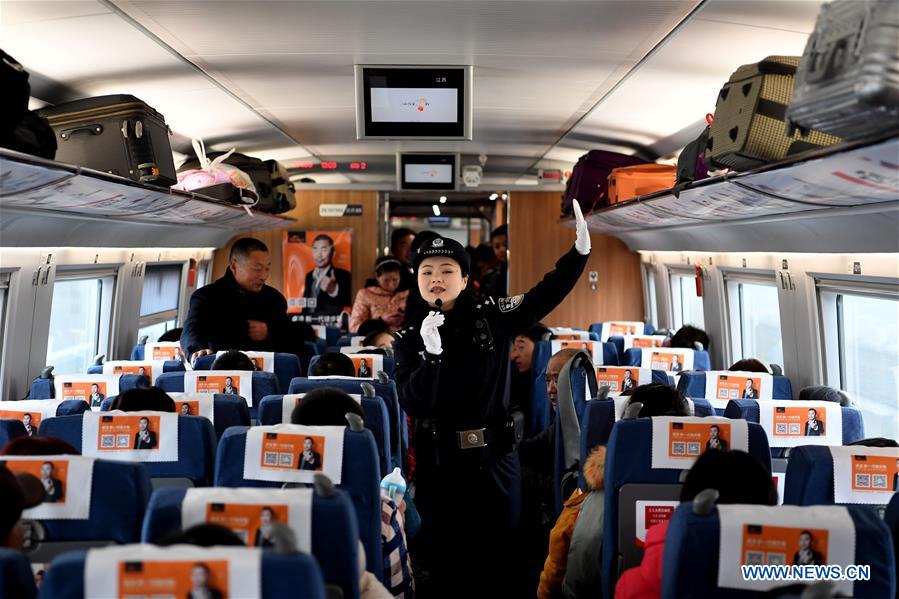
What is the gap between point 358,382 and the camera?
5.05m

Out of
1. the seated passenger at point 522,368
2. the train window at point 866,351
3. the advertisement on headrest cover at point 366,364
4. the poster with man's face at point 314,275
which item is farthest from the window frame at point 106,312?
the train window at point 866,351

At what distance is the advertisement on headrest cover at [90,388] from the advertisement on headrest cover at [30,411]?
33.0 inches

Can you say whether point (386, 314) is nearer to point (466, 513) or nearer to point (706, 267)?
point (706, 267)

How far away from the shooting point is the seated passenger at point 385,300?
395 inches

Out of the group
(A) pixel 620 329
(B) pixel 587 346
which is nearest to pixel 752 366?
(B) pixel 587 346

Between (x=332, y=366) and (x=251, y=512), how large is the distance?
325 cm

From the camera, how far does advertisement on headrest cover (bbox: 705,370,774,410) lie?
19.0 ft

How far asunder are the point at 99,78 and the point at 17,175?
6.17ft

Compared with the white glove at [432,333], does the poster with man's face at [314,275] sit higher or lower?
higher

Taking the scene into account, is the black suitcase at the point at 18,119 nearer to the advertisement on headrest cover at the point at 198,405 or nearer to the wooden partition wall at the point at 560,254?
the advertisement on headrest cover at the point at 198,405

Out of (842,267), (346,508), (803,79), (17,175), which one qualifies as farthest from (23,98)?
(842,267)

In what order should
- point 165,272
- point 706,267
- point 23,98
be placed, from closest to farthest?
1. point 23,98
2. point 706,267
3. point 165,272

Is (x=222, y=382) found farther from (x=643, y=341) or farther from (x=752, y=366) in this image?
(x=643, y=341)

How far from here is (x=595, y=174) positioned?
9953 millimetres
